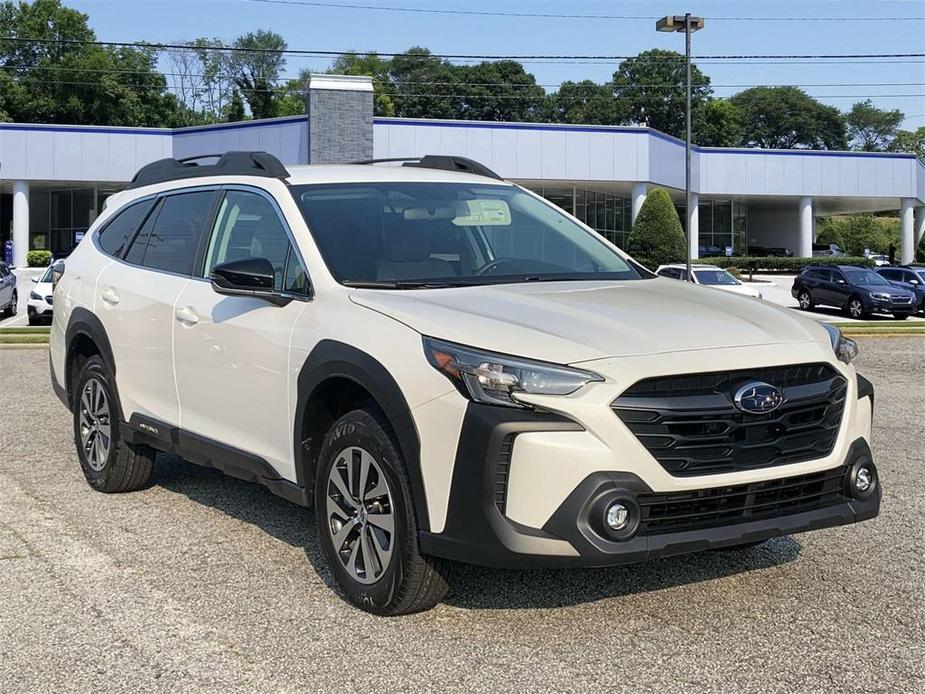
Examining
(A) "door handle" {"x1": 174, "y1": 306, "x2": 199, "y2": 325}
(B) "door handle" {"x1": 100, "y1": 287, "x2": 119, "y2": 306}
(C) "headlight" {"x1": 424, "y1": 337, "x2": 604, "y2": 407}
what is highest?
(B) "door handle" {"x1": 100, "y1": 287, "x2": 119, "y2": 306}

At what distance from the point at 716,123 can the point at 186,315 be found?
11586 centimetres

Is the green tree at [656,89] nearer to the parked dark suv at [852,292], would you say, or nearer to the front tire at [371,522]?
the parked dark suv at [852,292]

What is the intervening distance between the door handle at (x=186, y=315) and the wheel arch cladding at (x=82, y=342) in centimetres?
99

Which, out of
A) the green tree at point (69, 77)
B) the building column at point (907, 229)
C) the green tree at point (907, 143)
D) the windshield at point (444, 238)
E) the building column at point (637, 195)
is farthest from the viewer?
the green tree at point (907, 143)

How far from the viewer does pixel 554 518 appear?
364 cm

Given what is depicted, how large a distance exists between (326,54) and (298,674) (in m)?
38.5

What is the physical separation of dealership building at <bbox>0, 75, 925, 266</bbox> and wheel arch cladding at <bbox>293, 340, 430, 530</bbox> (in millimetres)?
34373

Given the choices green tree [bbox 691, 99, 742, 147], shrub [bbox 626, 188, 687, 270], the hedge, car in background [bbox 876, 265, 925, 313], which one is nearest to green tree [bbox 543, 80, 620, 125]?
green tree [bbox 691, 99, 742, 147]

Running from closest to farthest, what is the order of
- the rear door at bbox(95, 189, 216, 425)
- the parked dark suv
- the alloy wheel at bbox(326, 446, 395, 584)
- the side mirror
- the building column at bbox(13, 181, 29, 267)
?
the alloy wheel at bbox(326, 446, 395, 584) < the side mirror < the rear door at bbox(95, 189, 216, 425) < the parked dark suv < the building column at bbox(13, 181, 29, 267)

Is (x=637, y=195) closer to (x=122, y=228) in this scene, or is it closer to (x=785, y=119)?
(x=122, y=228)

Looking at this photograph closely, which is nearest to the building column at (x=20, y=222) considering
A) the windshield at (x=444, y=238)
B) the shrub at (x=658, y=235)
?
the shrub at (x=658, y=235)

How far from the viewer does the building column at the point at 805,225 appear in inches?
2196

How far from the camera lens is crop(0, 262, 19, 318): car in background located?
26.7 m

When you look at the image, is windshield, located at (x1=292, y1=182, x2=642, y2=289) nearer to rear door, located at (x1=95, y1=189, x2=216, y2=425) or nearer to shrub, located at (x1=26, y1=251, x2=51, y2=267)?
rear door, located at (x1=95, y1=189, x2=216, y2=425)
